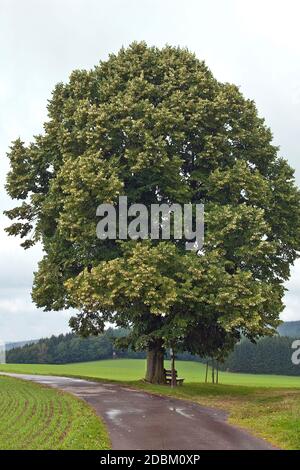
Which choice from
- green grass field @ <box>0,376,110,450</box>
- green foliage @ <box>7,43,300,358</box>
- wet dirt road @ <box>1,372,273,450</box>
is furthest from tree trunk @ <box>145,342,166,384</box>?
green grass field @ <box>0,376,110,450</box>

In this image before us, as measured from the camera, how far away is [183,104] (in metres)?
36.6

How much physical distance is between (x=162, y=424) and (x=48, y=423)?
4.22m

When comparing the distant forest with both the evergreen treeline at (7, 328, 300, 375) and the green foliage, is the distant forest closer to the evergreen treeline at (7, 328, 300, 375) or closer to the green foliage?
the evergreen treeline at (7, 328, 300, 375)

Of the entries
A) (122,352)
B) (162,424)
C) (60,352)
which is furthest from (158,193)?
(60,352)

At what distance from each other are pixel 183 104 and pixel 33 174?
13.0 metres

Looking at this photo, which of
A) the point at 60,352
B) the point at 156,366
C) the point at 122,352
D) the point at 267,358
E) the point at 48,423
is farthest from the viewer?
the point at 60,352

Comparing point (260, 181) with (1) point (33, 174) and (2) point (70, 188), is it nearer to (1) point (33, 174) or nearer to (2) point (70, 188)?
(2) point (70, 188)

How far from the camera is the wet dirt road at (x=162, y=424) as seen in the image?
1686cm

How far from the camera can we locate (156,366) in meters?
39.3

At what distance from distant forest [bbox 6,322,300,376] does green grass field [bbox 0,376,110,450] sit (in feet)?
275

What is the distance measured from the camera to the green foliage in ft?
107

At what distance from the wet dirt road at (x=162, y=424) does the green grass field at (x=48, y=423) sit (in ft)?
2.23

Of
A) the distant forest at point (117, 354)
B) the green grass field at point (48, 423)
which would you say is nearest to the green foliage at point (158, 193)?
the green grass field at point (48, 423)

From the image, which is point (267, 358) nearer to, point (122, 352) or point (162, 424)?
point (122, 352)
